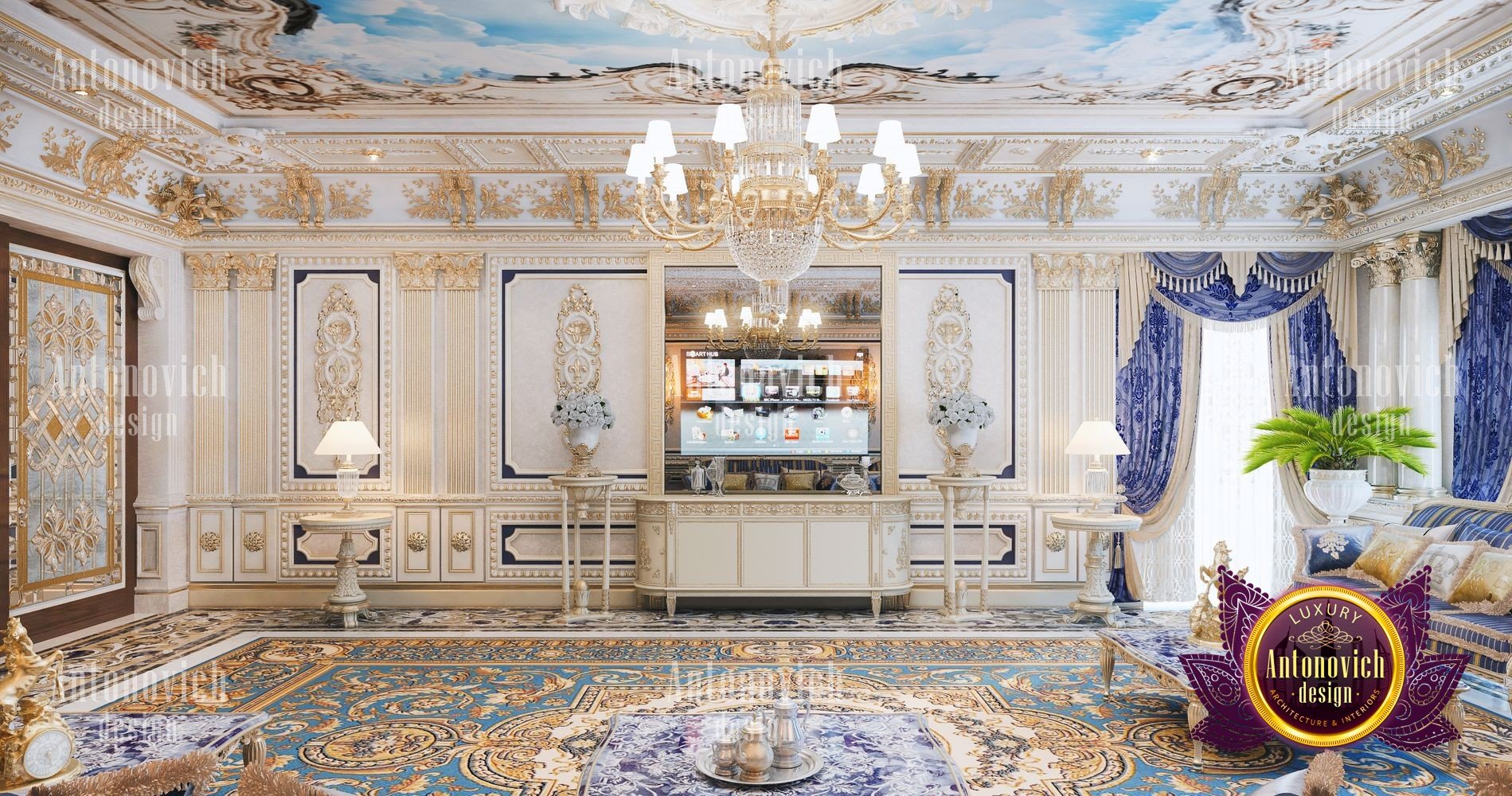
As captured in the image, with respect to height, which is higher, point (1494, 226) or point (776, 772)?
point (1494, 226)

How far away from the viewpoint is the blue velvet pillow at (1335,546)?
6.40 meters

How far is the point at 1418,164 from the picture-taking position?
6.48 metres

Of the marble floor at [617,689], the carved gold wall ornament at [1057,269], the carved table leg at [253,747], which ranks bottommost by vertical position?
the marble floor at [617,689]

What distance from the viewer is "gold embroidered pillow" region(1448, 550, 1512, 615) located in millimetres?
5207

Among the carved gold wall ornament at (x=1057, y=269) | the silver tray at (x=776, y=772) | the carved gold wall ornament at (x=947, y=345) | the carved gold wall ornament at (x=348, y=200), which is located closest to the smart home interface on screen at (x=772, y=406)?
the carved gold wall ornament at (x=947, y=345)

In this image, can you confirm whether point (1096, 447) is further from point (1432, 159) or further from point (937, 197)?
point (1432, 159)

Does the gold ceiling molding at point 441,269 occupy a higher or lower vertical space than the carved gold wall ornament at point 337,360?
higher

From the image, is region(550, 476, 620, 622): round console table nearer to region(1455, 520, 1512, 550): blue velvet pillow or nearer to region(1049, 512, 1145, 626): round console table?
region(1049, 512, 1145, 626): round console table

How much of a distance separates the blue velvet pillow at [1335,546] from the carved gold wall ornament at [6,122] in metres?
8.49

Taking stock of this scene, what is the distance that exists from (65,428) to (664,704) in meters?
4.97

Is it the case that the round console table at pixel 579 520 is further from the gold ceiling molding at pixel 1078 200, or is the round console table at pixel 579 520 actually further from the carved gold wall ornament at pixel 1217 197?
the carved gold wall ornament at pixel 1217 197

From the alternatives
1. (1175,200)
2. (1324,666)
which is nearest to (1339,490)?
(1175,200)

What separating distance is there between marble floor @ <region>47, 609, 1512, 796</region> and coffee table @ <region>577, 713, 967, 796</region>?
0.42 m

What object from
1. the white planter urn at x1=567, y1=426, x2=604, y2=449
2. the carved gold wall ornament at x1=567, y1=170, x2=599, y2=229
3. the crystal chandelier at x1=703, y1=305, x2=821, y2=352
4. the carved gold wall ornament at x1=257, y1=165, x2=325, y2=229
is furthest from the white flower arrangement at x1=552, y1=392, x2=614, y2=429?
the carved gold wall ornament at x1=257, y1=165, x2=325, y2=229
